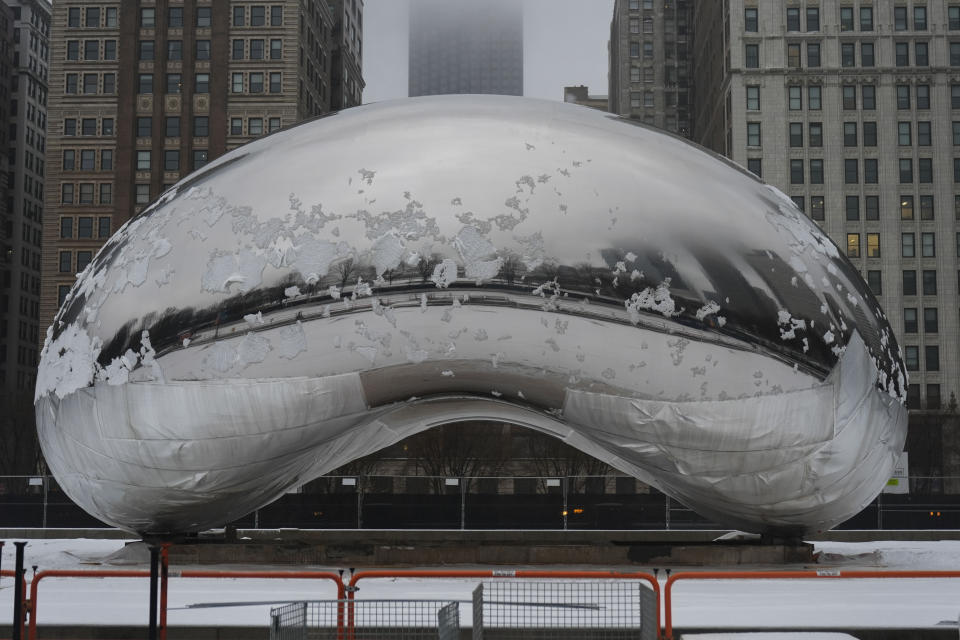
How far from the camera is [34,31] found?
4705 inches

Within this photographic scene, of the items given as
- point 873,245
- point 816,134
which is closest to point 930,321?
point 873,245

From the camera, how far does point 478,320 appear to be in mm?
11781

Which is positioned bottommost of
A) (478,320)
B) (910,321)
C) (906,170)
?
(478,320)

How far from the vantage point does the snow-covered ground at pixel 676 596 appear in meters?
10.2

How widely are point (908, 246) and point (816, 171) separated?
27.5 feet

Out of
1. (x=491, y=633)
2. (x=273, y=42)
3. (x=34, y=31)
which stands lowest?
(x=491, y=633)

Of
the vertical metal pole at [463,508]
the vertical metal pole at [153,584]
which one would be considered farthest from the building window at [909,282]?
the vertical metal pole at [153,584]

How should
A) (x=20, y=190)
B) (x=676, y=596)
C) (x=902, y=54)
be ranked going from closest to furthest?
1. (x=676, y=596)
2. (x=902, y=54)
3. (x=20, y=190)

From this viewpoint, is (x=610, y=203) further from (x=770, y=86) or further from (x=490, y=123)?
(x=770, y=86)

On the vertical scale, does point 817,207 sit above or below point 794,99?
below

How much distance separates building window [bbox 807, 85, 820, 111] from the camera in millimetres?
84125

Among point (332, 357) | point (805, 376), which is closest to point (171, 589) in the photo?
point (332, 357)

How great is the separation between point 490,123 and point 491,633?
5791mm

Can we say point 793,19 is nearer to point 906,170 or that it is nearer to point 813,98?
point 813,98
